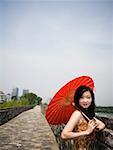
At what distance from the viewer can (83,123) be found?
270cm

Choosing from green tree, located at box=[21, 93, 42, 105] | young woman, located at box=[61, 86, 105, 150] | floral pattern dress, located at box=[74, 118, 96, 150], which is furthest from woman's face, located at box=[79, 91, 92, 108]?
green tree, located at box=[21, 93, 42, 105]

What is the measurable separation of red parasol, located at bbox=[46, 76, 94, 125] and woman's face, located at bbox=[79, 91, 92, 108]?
15.6 inches

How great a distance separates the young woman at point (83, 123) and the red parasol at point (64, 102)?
0.36m

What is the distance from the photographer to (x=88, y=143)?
2.86m

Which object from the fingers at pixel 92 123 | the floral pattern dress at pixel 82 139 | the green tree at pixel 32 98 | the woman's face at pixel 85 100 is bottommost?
the green tree at pixel 32 98

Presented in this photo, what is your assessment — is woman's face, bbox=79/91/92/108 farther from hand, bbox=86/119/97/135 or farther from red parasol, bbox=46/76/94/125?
red parasol, bbox=46/76/94/125

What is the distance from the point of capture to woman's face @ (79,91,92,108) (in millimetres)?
2844

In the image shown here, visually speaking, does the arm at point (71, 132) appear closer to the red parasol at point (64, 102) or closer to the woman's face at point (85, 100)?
the woman's face at point (85, 100)

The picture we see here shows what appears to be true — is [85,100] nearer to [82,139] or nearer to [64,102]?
[82,139]

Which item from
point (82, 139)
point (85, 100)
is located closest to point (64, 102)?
point (85, 100)

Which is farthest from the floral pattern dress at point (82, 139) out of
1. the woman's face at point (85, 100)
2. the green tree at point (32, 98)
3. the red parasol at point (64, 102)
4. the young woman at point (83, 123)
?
the green tree at point (32, 98)

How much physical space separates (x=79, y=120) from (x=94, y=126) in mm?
160

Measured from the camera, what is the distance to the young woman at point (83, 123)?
8.52 feet

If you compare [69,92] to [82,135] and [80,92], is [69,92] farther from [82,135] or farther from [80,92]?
[82,135]
